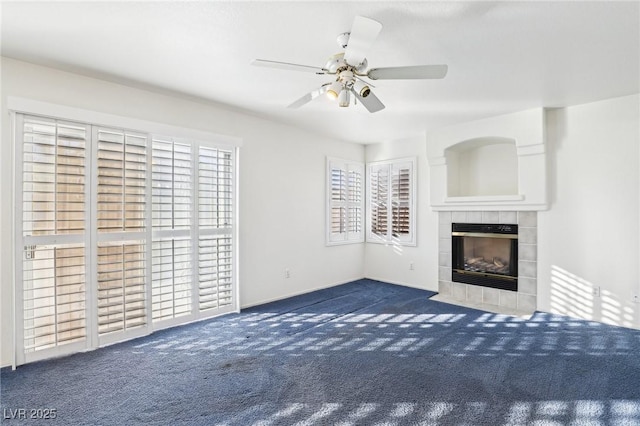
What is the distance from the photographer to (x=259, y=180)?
4.52 meters

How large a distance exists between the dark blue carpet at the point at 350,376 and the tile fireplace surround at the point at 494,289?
534 millimetres

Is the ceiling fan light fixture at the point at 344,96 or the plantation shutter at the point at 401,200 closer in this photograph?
the ceiling fan light fixture at the point at 344,96

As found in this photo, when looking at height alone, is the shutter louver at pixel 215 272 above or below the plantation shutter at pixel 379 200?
below

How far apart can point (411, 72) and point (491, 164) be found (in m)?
3.38

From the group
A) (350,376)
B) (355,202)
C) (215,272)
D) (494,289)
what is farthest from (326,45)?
(494,289)

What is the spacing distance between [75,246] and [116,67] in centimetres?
161

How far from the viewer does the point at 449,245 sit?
5.07 m

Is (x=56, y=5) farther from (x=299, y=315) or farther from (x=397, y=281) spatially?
(x=397, y=281)

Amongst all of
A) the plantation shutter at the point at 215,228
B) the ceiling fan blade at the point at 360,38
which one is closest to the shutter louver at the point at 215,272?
the plantation shutter at the point at 215,228

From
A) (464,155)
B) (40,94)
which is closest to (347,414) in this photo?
(40,94)

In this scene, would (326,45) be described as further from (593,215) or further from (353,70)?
(593,215)

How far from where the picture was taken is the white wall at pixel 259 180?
109 inches

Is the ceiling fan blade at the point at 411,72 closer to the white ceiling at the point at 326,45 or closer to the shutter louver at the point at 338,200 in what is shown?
the white ceiling at the point at 326,45

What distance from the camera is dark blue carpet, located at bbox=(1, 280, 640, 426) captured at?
215cm
